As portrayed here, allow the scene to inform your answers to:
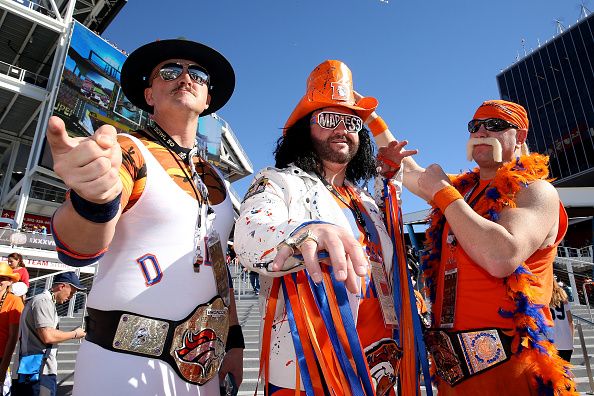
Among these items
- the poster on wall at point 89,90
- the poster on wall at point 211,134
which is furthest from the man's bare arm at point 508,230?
the poster on wall at point 211,134

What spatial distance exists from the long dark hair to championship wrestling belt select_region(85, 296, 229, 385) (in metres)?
0.85

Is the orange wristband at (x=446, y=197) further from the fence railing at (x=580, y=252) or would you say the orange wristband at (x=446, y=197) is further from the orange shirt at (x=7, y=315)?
the fence railing at (x=580, y=252)

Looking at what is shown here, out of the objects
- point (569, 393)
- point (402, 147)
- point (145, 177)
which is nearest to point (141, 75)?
point (145, 177)

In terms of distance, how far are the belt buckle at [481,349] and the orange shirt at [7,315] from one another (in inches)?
203

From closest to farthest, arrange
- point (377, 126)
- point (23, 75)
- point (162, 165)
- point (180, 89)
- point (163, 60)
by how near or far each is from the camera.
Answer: point (162, 165) → point (180, 89) → point (163, 60) → point (377, 126) → point (23, 75)

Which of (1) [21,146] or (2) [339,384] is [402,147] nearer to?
(2) [339,384]

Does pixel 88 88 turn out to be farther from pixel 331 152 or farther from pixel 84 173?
pixel 84 173

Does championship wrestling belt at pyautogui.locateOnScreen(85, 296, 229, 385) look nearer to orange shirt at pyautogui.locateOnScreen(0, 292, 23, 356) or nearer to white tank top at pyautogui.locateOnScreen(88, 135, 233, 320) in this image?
white tank top at pyautogui.locateOnScreen(88, 135, 233, 320)

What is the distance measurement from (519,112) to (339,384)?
187 cm

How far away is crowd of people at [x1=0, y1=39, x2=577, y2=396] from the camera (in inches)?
50.2

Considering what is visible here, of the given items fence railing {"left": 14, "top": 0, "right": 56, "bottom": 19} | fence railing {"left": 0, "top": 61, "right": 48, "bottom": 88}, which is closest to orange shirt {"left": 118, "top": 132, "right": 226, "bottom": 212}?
fence railing {"left": 0, "top": 61, "right": 48, "bottom": 88}

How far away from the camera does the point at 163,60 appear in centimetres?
212

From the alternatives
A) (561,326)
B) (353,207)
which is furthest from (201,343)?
(561,326)

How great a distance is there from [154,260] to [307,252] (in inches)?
27.8
